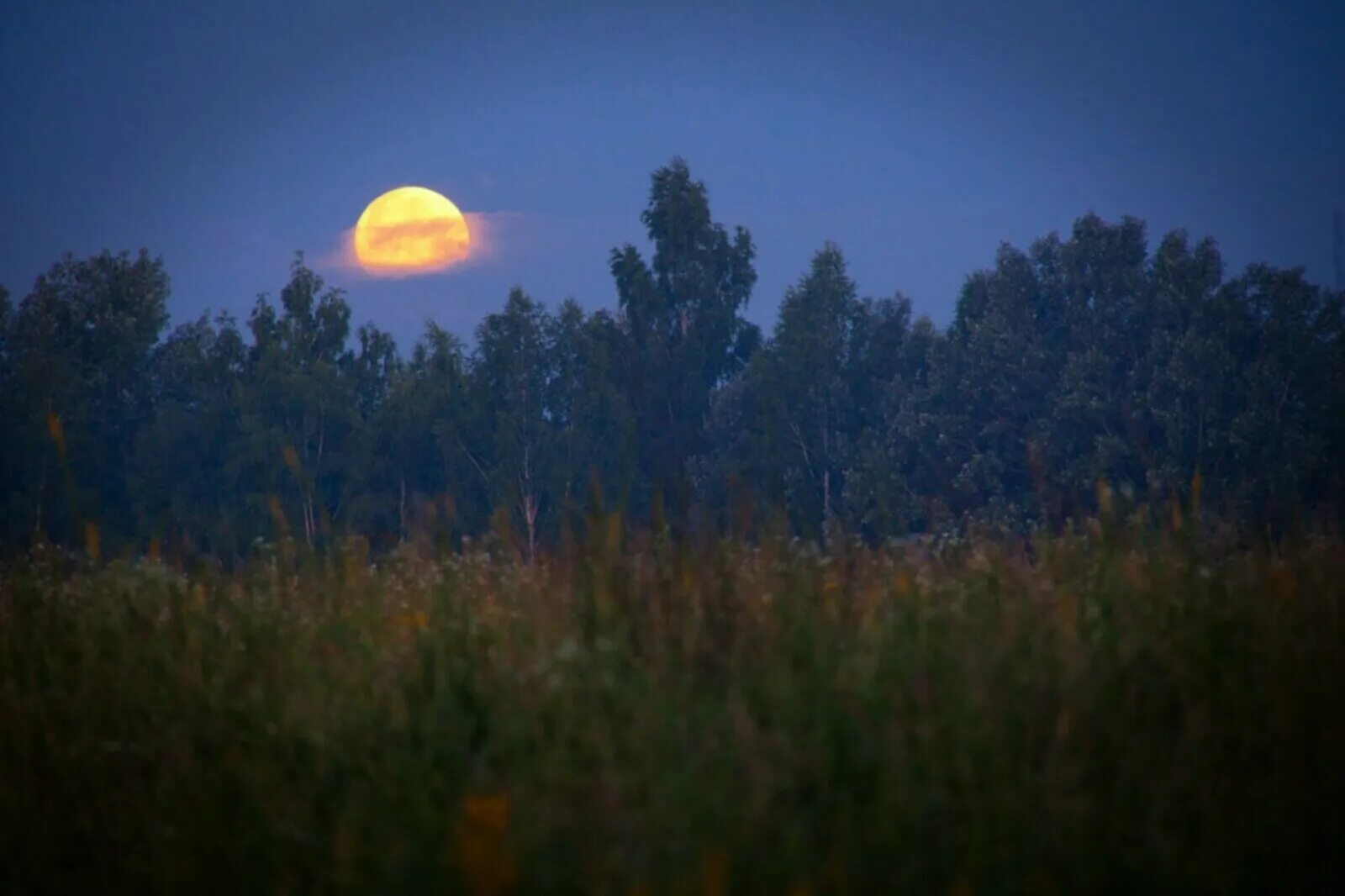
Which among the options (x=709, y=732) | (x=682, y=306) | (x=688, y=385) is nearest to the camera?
(x=709, y=732)

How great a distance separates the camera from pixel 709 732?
155 inches

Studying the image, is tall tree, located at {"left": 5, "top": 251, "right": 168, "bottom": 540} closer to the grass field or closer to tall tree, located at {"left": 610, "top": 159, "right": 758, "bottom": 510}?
tall tree, located at {"left": 610, "top": 159, "right": 758, "bottom": 510}

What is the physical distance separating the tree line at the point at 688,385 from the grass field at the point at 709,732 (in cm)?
4610

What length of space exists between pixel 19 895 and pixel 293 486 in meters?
66.8

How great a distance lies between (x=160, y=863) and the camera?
3.72 meters

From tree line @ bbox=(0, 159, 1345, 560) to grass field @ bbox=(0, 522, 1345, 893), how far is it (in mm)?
46103

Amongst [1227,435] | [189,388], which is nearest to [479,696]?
[1227,435]

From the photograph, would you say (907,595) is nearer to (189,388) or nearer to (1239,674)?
(1239,674)

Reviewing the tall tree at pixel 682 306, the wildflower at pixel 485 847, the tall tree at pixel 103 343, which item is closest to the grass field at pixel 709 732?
the wildflower at pixel 485 847

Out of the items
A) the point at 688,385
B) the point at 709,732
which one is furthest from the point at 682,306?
the point at 709,732

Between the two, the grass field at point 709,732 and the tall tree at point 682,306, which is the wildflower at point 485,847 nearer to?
the grass field at point 709,732

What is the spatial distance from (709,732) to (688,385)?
60.3 metres

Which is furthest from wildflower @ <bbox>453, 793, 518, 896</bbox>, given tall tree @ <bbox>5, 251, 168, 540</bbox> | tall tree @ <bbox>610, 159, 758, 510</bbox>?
tall tree @ <bbox>5, 251, 168, 540</bbox>

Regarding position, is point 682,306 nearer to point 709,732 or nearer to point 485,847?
point 709,732
